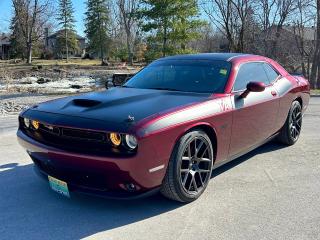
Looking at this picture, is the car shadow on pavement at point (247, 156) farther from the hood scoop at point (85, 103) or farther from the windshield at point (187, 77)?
the hood scoop at point (85, 103)

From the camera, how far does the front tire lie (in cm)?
383

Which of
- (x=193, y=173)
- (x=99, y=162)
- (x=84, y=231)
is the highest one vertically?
(x=99, y=162)

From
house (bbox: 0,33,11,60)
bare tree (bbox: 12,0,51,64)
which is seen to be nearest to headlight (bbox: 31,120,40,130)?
bare tree (bbox: 12,0,51,64)

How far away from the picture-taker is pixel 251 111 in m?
4.93

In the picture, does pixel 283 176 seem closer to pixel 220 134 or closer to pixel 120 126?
pixel 220 134

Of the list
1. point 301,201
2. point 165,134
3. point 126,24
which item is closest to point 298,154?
point 301,201

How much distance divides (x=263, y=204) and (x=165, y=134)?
128 centimetres

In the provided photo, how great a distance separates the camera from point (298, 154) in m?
5.95

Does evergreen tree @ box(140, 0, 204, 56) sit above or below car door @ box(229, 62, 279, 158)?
above

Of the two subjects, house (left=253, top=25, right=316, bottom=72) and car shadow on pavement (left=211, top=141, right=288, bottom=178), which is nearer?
car shadow on pavement (left=211, top=141, right=288, bottom=178)

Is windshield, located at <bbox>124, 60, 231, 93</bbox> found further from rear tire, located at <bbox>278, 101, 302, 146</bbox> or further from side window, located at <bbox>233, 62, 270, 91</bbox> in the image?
rear tire, located at <bbox>278, 101, 302, 146</bbox>

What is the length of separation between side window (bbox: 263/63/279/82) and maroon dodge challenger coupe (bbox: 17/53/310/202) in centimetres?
29

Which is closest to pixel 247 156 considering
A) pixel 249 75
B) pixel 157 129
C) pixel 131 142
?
pixel 249 75

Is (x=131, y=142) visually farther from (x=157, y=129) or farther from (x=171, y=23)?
(x=171, y=23)
